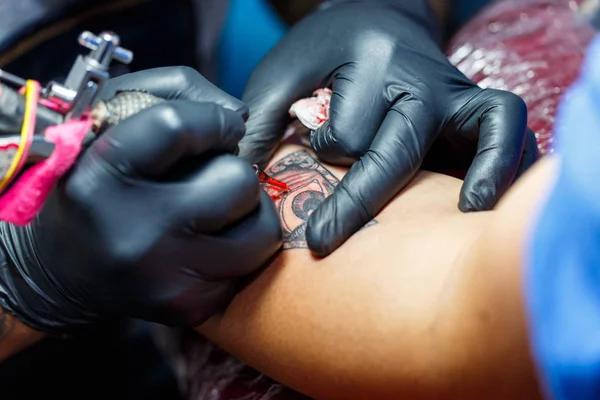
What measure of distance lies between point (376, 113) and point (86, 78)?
448 millimetres

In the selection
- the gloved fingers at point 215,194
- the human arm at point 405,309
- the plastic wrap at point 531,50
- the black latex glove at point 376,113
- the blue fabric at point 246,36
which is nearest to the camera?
the human arm at point 405,309

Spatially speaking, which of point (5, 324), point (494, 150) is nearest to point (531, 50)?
point (494, 150)

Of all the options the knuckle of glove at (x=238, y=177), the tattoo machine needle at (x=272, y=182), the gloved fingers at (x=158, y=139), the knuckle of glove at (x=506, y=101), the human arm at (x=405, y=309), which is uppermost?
the gloved fingers at (x=158, y=139)

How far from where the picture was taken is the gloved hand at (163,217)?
2.45 feet

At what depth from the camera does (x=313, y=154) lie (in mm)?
1018

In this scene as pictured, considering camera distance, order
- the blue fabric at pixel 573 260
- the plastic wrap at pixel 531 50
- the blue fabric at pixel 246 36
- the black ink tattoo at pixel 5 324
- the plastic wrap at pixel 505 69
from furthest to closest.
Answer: the blue fabric at pixel 246 36 < the plastic wrap at pixel 531 50 < the plastic wrap at pixel 505 69 < the black ink tattoo at pixel 5 324 < the blue fabric at pixel 573 260

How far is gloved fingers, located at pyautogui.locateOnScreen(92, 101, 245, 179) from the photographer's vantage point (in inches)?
28.6

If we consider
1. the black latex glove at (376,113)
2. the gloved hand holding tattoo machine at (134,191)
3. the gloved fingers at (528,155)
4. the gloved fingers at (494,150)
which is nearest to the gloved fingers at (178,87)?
the gloved hand holding tattoo machine at (134,191)

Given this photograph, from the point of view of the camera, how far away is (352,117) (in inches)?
36.5

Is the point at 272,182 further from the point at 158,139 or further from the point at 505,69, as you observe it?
the point at 505,69

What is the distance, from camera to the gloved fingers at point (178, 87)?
0.90 meters

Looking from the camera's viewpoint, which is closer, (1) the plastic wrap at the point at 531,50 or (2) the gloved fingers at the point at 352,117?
(2) the gloved fingers at the point at 352,117

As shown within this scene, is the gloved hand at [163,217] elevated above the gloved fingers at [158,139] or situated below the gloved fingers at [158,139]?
below

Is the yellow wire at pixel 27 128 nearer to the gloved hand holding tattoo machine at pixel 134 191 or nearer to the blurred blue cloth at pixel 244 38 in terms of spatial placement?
the gloved hand holding tattoo machine at pixel 134 191
